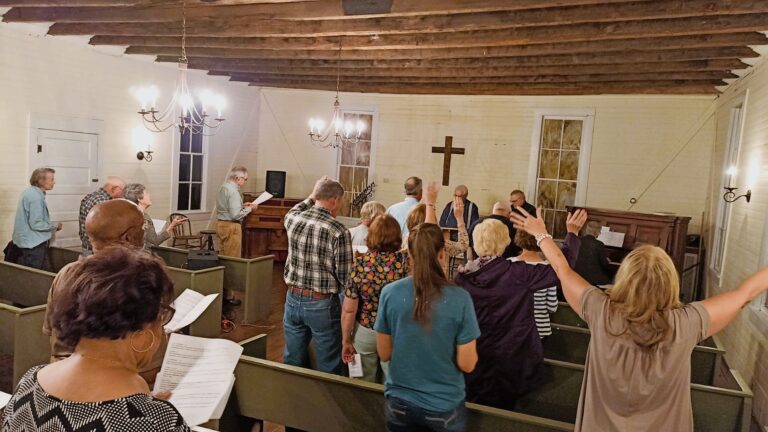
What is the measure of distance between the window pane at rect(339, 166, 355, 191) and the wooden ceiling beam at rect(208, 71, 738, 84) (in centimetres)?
179

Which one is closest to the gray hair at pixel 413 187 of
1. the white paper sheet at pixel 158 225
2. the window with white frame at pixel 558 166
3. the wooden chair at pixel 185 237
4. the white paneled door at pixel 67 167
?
the white paper sheet at pixel 158 225

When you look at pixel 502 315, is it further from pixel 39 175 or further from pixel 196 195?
pixel 196 195

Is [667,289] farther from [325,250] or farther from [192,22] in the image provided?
[192,22]

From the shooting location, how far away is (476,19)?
5.14 meters

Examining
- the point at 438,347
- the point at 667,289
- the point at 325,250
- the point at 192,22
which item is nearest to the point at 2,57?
the point at 192,22

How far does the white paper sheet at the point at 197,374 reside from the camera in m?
1.86

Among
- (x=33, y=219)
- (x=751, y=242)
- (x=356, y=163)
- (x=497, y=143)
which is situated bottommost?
(x=33, y=219)

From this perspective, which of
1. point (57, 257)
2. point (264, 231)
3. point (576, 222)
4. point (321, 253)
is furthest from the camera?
point (264, 231)

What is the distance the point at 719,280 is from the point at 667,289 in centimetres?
520

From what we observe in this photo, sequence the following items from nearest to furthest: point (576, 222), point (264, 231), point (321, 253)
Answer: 1. point (576, 222)
2. point (321, 253)
3. point (264, 231)

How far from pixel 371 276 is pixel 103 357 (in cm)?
186

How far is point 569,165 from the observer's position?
9.05 metres

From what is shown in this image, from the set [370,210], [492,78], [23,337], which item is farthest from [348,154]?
[23,337]

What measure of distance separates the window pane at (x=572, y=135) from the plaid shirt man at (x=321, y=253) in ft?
21.4
